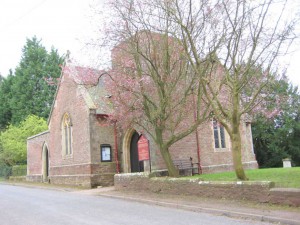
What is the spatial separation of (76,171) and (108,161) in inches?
98.5

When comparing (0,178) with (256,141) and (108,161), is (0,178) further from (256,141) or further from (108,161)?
(256,141)

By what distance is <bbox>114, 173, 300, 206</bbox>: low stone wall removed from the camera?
35.1ft

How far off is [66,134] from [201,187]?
47.7 feet

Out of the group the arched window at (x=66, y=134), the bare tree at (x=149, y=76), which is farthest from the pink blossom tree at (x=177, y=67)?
the arched window at (x=66, y=134)

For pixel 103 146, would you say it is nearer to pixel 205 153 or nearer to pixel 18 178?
pixel 205 153

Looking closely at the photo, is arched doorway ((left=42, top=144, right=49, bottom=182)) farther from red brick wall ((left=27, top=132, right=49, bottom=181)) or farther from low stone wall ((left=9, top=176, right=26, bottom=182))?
low stone wall ((left=9, top=176, right=26, bottom=182))

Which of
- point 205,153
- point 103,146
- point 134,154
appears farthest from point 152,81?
point 205,153

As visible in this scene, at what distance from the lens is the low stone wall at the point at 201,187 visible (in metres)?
10.7

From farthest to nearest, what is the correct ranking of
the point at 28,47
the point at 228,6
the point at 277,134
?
the point at 28,47 < the point at 277,134 < the point at 228,6

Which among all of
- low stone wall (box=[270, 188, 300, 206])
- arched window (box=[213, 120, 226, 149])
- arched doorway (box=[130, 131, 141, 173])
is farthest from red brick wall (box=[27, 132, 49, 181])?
low stone wall (box=[270, 188, 300, 206])

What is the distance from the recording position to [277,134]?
3616 cm

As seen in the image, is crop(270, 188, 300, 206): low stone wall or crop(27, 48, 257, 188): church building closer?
crop(270, 188, 300, 206): low stone wall

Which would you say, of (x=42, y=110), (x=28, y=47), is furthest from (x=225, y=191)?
(x=28, y=47)

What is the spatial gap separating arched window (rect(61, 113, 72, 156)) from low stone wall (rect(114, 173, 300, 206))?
7923 millimetres
